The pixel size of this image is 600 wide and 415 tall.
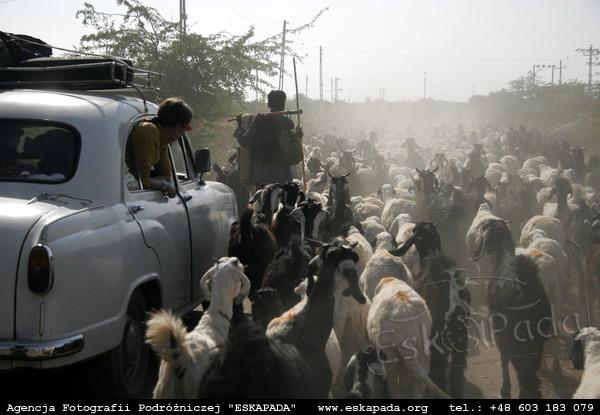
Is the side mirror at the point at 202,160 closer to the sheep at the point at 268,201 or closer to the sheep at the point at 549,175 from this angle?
the sheep at the point at 268,201

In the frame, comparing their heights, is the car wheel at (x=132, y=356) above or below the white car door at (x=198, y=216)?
below

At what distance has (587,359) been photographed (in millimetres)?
4703

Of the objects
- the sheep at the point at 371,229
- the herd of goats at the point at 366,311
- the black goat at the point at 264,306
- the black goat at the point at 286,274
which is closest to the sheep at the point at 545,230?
the herd of goats at the point at 366,311

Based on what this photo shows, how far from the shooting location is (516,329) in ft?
19.4

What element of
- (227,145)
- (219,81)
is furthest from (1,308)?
(227,145)

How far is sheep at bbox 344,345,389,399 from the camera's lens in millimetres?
4766

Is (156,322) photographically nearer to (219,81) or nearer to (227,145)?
(219,81)

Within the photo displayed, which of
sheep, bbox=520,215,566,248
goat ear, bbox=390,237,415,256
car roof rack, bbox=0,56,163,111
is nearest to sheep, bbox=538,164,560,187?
sheep, bbox=520,215,566,248

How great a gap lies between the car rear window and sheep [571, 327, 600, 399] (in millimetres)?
3456

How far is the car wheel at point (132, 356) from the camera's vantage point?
414 cm

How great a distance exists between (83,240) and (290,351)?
1.41 metres

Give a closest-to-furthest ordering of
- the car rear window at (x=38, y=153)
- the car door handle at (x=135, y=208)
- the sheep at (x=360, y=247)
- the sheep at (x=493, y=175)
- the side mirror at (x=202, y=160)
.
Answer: the car rear window at (x=38, y=153) → the car door handle at (x=135, y=208) → the side mirror at (x=202, y=160) → the sheep at (x=360, y=247) → the sheep at (x=493, y=175)

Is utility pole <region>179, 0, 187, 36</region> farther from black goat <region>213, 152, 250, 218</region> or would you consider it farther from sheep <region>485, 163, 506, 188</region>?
sheep <region>485, 163, 506, 188</region>

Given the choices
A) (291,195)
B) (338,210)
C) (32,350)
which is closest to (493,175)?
(338,210)
